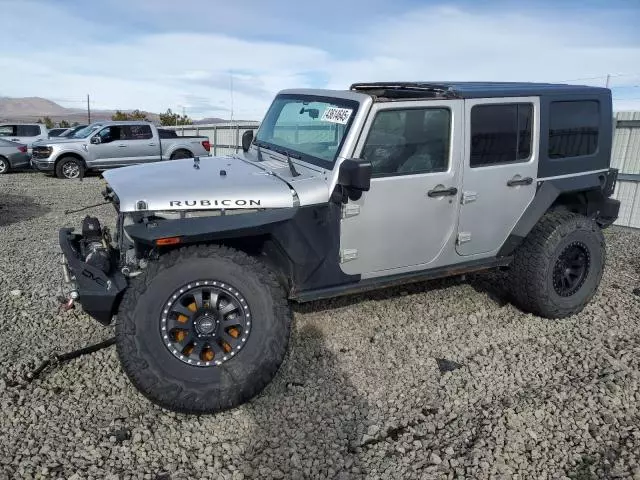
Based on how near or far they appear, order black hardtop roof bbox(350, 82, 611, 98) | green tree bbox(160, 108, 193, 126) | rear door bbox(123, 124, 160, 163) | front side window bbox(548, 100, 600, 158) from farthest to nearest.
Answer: green tree bbox(160, 108, 193, 126) → rear door bbox(123, 124, 160, 163) → front side window bbox(548, 100, 600, 158) → black hardtop roof bbox(350, 82, 611, 98)

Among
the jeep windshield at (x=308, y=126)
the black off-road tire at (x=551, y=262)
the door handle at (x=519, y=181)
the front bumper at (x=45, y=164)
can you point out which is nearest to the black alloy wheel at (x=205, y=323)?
the jeep windshield at (x=308, y=126)

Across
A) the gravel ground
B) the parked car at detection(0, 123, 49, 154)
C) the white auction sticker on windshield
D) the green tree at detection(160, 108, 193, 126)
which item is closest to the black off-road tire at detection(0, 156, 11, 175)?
the parked car at detection(0, 123, 49, 154)

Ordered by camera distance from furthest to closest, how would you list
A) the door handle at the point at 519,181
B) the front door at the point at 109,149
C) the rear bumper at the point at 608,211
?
the front door at the point at 109,149 → the rear bumper at the point at 608,211 → the door handle at the point at 519,181

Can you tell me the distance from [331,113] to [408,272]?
135cm

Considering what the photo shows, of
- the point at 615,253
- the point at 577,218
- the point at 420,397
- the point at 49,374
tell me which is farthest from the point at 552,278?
the point at 49,374

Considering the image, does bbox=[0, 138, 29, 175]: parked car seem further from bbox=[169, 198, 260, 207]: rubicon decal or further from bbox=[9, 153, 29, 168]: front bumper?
bbox=[169, 198, 260, 207]: rubicon decal

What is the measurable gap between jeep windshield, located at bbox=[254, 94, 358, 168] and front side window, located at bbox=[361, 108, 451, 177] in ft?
0.75

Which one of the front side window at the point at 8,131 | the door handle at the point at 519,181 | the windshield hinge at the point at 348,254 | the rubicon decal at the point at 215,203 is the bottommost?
the windshield hinge at the point at 348,254

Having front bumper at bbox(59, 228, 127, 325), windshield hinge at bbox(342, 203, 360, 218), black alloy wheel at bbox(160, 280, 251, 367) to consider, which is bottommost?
black alloy wheel at bbox(160, 280, 251, 367)

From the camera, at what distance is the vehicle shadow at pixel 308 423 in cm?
262

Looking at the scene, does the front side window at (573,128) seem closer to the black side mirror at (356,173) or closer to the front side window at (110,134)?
the black side mirror at (356,173)

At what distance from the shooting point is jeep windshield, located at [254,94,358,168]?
3.48 meters

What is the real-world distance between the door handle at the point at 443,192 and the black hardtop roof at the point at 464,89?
0.68 meters

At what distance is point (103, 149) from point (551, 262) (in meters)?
13.5
